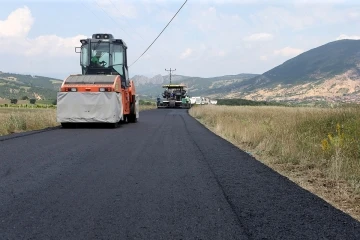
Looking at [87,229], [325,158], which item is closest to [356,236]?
[87,229]

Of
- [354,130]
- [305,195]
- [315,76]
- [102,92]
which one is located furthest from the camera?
[315,76]

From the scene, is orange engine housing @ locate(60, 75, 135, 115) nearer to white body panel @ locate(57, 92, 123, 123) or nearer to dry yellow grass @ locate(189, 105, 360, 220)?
white body panel @ locate(57, 92, 123, 123)

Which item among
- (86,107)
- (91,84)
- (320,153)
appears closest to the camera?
(320,153)

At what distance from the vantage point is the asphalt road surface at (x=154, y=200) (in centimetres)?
428

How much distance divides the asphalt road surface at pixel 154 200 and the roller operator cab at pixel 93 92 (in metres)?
7.65

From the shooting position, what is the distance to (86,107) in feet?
56.5

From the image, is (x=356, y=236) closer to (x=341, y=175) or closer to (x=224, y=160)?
(x=341, y=175)

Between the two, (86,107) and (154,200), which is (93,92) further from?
(154,200)

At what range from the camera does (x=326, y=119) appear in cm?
1392

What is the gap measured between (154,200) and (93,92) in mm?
12369


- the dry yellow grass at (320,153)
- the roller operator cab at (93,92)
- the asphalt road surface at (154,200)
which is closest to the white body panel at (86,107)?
the roller operator cab at (93,92)

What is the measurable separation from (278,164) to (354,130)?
2727 mm

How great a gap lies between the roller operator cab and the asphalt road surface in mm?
7649

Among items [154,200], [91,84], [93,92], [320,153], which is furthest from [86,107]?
[154,200]
